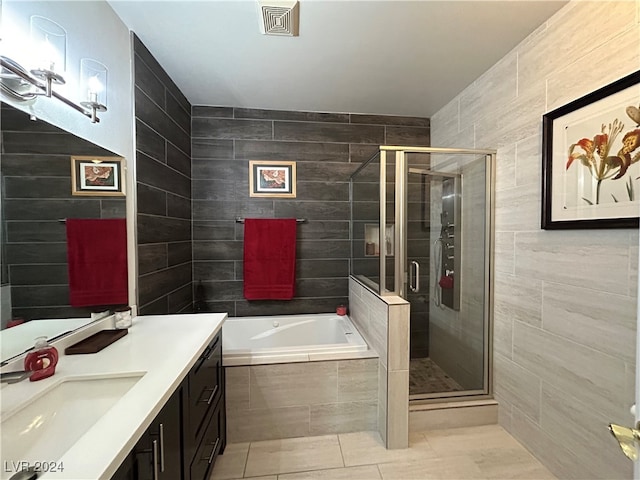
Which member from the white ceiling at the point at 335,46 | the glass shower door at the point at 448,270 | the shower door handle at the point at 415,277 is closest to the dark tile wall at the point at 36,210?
the white ceiling at the point at 335,46

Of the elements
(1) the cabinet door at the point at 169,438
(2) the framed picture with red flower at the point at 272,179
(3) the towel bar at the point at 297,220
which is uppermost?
(2) the framed picture with red flower at the point at 272,179

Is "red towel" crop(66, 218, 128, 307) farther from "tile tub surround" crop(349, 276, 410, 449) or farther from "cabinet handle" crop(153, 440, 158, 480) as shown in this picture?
"tile tub surround" crop(349, 276, 410, 449)

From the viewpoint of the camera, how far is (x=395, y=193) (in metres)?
2.05

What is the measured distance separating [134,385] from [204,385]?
444 mm

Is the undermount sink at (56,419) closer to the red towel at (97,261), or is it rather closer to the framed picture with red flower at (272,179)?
the red towel at (97,261)

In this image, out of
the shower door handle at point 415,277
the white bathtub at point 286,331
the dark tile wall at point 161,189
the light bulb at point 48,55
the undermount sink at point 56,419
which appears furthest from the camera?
the white bathtub at point 286,331

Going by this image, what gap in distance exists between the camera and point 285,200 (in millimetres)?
2824

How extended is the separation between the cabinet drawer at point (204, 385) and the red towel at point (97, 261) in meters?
0.61

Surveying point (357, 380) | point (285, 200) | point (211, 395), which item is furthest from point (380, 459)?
point (285, 200)

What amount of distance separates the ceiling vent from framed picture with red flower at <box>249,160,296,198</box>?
1228mm

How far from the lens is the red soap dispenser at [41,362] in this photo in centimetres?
96

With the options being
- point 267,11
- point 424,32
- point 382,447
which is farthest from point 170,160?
point 382,447

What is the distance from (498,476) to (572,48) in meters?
2.34

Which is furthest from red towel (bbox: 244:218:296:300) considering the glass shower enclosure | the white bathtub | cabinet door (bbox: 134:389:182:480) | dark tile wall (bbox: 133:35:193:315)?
cabinet door (bbox: 134:389:182:480)
